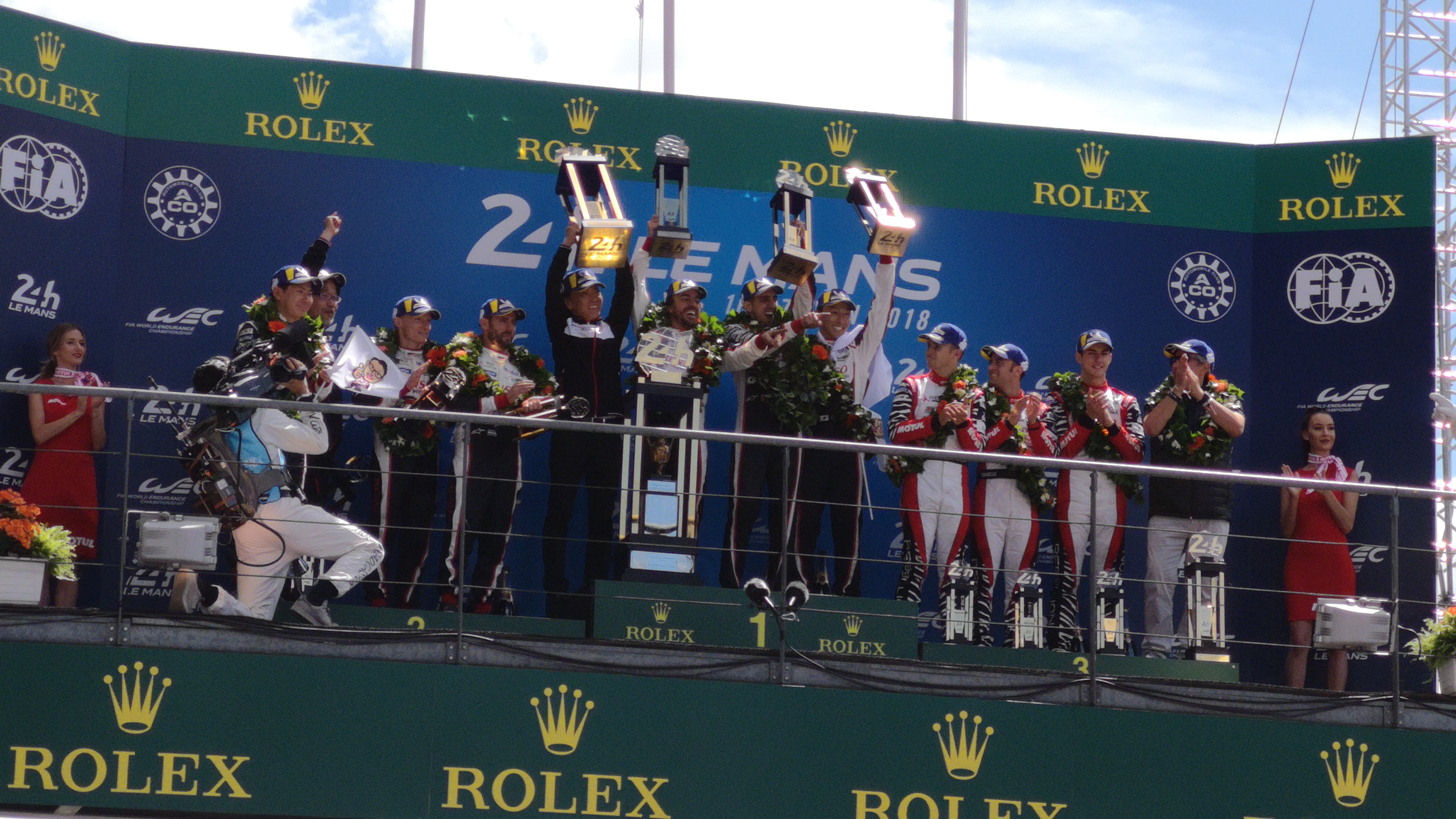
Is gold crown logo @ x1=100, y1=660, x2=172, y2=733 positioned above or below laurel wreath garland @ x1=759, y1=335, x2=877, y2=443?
below

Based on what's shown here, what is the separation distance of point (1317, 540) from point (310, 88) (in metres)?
6.48

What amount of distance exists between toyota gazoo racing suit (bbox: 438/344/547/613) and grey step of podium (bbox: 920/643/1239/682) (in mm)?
2143

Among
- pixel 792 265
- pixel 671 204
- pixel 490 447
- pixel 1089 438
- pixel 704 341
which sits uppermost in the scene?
pixel 671 204

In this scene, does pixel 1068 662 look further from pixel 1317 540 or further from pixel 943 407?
pixel 1317 540

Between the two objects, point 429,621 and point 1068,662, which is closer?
point 429,621

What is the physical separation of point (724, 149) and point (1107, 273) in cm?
268

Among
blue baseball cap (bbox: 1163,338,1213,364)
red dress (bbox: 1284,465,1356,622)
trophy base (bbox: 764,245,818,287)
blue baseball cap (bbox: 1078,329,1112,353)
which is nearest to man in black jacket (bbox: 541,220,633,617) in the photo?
trophy base (bbox: 764,245,818,287)

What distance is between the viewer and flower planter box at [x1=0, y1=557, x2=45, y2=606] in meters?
6.38

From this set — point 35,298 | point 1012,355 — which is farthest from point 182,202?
point 1012,355

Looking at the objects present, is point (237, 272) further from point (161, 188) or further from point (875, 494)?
point (875, 494)

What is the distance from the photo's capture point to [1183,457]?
871 centimetres

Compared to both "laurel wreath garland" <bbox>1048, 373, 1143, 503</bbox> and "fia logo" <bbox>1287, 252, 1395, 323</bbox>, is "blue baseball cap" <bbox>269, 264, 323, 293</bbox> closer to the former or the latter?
"laurel wreath garland" <bbox>1048, 373, 1143, 503</bbox>

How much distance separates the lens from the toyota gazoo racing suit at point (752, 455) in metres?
8.23

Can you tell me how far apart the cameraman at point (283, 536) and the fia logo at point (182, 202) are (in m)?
3.08
